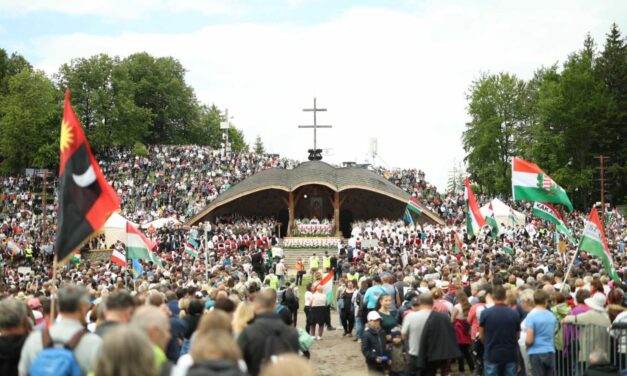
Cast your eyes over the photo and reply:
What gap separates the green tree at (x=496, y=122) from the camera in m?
60.6

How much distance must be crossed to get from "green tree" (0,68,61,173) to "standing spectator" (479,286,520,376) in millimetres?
56642

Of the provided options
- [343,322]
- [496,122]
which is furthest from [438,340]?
[496,122]

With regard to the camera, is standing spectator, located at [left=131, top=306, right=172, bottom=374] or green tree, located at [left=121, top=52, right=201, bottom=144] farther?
green tree, located at [left=121, top=52, right=201, bottom=144]

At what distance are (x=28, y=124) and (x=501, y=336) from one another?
58921mm

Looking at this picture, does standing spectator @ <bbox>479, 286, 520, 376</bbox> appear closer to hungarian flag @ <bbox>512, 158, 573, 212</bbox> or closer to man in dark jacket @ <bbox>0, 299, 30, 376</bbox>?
man in dark jacket @ <bbox>0, 299, 30, 376</bbox>

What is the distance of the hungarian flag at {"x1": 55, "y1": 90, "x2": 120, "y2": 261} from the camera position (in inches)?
299

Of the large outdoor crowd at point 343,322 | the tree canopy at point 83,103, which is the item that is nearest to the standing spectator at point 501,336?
the large outdoor crowd at point 343,322

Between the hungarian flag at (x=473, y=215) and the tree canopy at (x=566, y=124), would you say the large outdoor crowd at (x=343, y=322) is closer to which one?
the hungarian flag at (x=473, y=215)

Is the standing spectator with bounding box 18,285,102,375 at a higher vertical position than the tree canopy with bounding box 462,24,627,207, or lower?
lower

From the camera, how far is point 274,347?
6645 mm

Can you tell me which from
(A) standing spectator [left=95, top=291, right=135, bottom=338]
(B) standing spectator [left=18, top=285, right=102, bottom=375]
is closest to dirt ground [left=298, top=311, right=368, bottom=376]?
(A) standing spectator [left=95, top=291, right=135, bottom=338]

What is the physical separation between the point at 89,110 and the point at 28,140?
5630 millimetres

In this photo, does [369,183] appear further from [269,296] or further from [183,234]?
[269,296]

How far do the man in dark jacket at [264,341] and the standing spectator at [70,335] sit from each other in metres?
1.42
